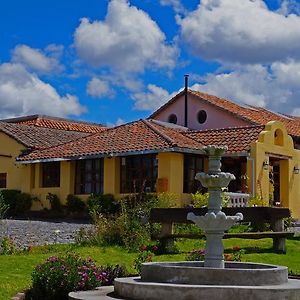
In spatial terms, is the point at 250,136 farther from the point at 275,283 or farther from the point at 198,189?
the point at 275,283

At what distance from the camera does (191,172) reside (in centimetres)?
2638

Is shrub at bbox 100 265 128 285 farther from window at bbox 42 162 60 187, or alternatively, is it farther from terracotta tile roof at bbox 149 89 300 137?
terracotta tile roof at bbox 149 89 300 137

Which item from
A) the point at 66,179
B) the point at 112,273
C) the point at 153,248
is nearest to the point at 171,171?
the point at 66,179

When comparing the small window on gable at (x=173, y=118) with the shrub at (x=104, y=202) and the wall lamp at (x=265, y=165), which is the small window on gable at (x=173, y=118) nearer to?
the wall lamp at (x=265, y=165)

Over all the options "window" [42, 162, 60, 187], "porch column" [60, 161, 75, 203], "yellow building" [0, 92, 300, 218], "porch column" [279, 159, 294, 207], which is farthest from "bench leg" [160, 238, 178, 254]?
"window" [42, 162, 60, 187]

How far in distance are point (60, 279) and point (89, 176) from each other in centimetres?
1877

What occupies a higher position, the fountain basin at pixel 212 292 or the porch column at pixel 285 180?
the porch column at pixel 285 180

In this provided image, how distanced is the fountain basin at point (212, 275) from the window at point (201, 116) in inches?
1035

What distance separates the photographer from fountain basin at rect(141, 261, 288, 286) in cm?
847

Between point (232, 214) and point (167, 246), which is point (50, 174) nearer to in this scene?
point (167, 246)

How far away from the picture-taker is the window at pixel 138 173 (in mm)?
25923

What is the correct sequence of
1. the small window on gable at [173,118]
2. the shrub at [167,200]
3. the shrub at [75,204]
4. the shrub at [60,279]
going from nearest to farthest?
the shrub at [60,279], the shrub at [167,200], the shrub at [75,204], the small window on gable at [173,118]

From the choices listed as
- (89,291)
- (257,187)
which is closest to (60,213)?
(257,187)

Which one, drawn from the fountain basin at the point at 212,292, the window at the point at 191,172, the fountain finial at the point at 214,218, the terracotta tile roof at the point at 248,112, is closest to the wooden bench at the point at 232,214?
the fountain finial at the point at 214,218
